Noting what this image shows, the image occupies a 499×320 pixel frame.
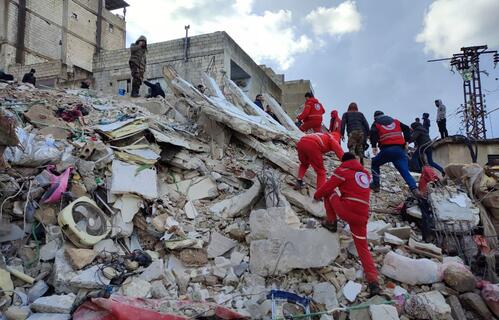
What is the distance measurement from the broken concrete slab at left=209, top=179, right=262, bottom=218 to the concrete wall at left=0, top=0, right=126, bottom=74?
1604cm

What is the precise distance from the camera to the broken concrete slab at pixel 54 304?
3489mm

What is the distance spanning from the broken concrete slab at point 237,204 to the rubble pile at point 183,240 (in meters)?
0.02

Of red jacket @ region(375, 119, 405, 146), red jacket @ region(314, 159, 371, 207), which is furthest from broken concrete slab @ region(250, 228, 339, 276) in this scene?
red jacket @ region(375, 119, 405, 146)

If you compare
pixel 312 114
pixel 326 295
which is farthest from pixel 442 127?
pixel 326 295

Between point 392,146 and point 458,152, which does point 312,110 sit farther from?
point 458,152

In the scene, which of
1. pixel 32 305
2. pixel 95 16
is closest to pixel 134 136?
pixel 32 305

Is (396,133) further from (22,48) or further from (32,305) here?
A: (22,48)

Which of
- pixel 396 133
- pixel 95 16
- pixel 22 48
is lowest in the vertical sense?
pixel 396 133

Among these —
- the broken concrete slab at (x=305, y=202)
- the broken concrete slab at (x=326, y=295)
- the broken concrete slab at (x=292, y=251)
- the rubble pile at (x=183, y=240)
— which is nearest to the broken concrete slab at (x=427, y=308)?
the rubble pile at (x=183, y=240)

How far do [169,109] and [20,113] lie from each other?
290 centimetres

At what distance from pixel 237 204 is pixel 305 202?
917mm

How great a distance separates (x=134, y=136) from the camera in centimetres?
615

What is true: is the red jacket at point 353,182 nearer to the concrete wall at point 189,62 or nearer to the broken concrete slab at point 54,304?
the broken concrete slab at point 54,304

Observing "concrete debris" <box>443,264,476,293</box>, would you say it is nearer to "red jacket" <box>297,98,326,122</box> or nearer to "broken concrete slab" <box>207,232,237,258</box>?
"broken concrete slab" <box>207,232,237,258</box>
